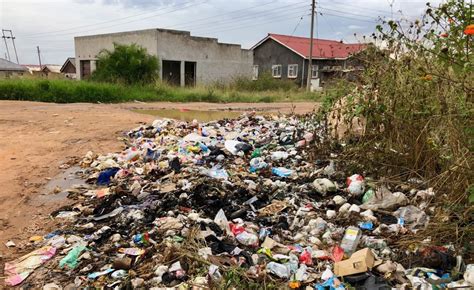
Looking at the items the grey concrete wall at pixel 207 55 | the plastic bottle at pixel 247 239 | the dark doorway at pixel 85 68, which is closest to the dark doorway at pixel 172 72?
the grey concrete wall at pixel 207 55

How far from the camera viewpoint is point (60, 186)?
13.3 feet

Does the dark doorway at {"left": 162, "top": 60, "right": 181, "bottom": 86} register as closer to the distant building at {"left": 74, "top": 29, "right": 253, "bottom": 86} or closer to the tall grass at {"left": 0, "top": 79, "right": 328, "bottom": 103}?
the distant building at {"left": 74, "top": 29, "right": 253, "bottom": 86}

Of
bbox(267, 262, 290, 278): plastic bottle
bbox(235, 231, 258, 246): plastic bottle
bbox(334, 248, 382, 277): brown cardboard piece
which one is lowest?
bbox(267, 262, 290, 278): plastic bottle

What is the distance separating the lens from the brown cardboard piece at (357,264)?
77.3 inches

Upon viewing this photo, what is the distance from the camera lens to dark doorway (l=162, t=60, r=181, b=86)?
2072cm

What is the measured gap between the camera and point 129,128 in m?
6.95

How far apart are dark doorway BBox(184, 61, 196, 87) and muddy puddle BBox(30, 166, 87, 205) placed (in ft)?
57.0

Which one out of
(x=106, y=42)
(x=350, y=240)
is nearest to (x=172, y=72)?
(x=106, y=42)

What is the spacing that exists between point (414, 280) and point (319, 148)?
1.97m

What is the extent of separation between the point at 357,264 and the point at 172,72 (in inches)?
798

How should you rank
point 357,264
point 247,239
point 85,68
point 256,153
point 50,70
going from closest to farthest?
1. point 357,264
2. point 247,239
3. point 256,153
4. point 85,68
5. point 50,70

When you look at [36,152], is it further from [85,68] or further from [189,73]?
[85,68]

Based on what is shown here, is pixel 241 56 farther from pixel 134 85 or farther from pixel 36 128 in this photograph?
pixel 36 128

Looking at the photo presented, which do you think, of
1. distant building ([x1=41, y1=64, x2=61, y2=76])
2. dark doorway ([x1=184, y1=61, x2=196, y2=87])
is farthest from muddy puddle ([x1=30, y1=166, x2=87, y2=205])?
distant building ([x1=41, y1=64, x2=61, y2=76])
